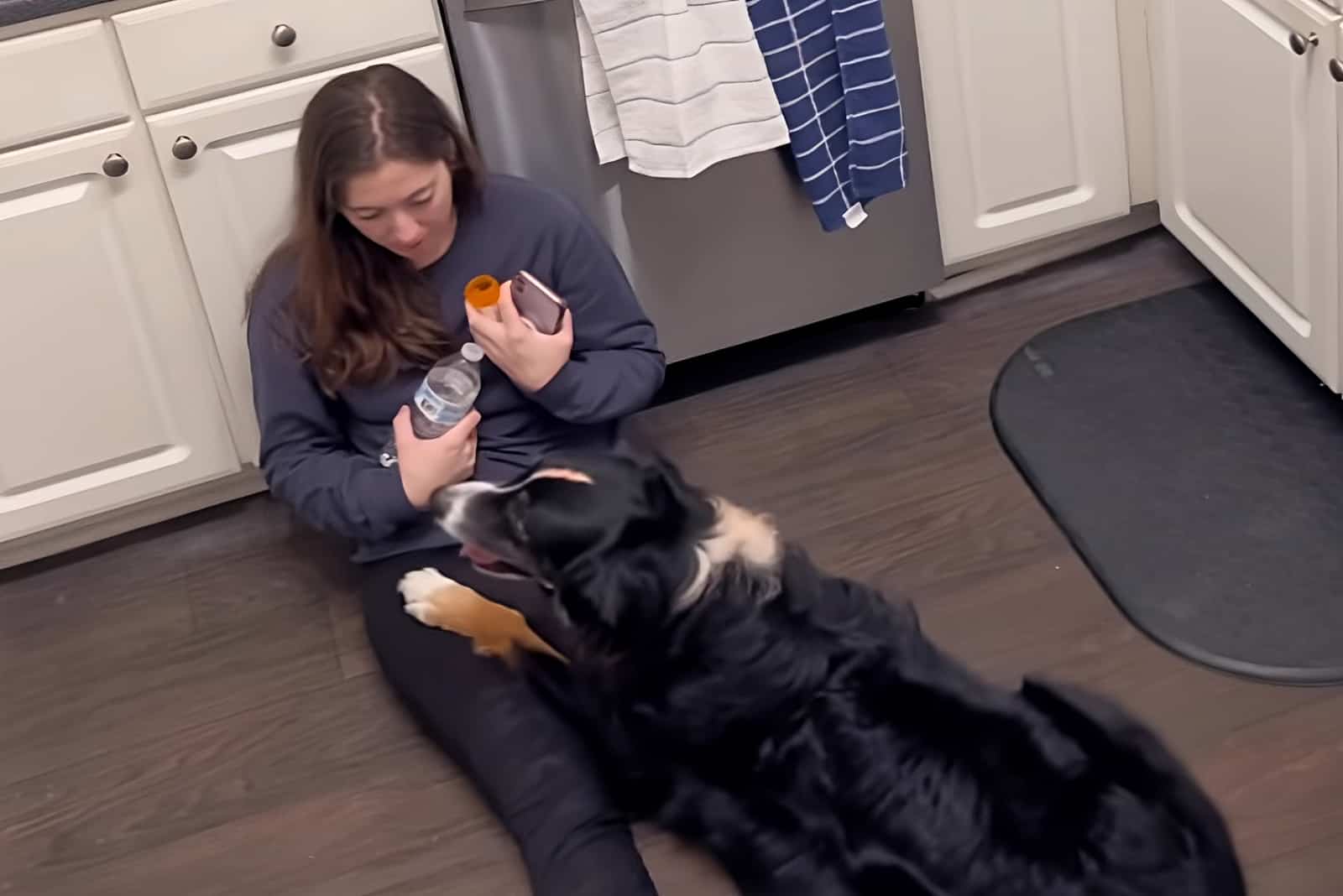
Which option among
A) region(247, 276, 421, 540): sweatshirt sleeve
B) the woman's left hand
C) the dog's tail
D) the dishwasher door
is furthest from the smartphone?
the dog's tail

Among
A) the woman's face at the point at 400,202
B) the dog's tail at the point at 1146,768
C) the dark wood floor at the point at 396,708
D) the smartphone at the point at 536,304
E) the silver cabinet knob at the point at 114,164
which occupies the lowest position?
the dark wood floor at the point at 396,708

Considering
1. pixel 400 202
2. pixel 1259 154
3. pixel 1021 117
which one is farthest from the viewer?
pixel 1021 117

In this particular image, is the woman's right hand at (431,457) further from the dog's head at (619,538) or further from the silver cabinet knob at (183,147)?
the silver cabinet knob at (183,147)

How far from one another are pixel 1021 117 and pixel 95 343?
147 centimetres

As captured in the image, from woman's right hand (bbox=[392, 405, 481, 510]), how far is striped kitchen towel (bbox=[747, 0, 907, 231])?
691 millimetres

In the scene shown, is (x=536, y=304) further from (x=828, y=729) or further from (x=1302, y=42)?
(x=1302, y=42)

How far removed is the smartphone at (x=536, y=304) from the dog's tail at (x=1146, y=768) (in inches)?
A: 29.8

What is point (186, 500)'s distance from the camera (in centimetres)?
269

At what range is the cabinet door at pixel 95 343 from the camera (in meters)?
2.29

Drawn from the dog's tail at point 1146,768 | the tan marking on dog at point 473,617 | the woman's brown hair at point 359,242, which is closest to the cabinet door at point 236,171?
the woman's brown hair at point 359,242

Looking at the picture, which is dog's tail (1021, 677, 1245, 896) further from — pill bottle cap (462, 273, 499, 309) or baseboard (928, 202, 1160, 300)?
baseboard (928, 202, 1160, 300)

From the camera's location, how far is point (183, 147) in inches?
89.2

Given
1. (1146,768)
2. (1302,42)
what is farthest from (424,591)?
(1302,42)

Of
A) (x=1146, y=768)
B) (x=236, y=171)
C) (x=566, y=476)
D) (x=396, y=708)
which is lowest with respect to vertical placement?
(x=396, y=708)
